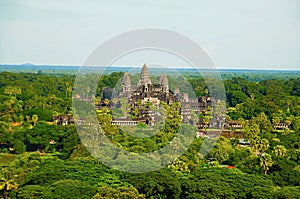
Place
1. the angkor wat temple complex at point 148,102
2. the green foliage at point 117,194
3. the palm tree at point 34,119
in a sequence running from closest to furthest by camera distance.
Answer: the green foliage at point 117,194 → the angkor wat temple complex at point 148,102 → the palm tree at point 34,119

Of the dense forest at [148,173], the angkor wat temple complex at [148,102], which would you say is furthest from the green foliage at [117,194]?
the angkor wat temple complex at [148,102]

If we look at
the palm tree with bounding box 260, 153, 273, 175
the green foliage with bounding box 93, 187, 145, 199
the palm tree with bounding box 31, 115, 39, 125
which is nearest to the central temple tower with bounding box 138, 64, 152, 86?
the palm tree with bounding box 31, 115, 39, 125

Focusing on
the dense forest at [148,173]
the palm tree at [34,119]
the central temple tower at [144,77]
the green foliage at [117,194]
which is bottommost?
the palm tree at [34,119]

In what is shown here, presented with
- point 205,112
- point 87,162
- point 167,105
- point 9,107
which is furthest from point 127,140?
point 9,107

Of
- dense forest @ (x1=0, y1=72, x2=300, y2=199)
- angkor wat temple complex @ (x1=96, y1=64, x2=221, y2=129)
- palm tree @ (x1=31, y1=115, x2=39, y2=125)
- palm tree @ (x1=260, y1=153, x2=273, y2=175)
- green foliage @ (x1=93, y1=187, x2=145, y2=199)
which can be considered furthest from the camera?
palm tree @ (x1=31, y1=115, x2=39, y2=125)

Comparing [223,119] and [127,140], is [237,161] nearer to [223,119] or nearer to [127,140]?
[127,140]

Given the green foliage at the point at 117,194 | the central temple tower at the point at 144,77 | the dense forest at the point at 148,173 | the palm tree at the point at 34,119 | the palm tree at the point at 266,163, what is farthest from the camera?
the central temple tower at the point at 144,77

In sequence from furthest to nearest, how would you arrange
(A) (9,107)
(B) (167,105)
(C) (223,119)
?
(A) (9,107) < (C) (223,119) < (B) (167,105)

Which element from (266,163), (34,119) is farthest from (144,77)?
(266,163)

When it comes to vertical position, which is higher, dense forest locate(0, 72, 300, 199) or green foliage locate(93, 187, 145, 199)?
green foliage locate(93, 187, 145, 199)

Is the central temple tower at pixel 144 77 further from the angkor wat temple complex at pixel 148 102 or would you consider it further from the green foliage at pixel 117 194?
the green foliage at pixel 117 194

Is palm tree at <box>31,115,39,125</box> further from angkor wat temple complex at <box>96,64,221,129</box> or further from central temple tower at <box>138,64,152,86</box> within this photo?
central temple tower at <box>138,64,152,86</box>
